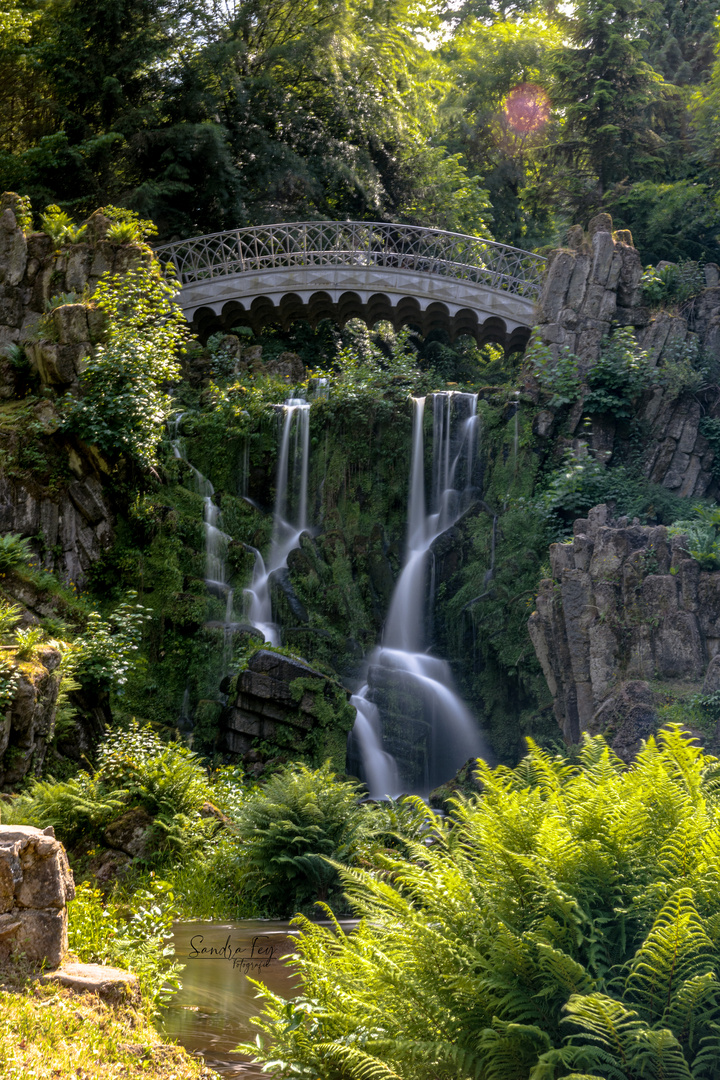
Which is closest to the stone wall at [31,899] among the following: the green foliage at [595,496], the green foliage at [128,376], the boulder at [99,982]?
the boulder at [99,982]

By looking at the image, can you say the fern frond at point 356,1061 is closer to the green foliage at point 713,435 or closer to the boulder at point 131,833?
the boulder at point 131,833

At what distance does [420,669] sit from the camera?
52.2 feet

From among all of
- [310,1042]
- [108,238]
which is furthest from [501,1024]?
[108,238]

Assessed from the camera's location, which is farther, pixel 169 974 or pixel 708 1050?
pixel 169 974

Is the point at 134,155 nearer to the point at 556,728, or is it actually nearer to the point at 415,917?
the point at 556,728

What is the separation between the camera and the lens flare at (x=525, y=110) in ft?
119

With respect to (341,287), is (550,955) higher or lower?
lower

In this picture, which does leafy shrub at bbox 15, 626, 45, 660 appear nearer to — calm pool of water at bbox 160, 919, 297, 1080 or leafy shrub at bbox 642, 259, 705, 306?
calm pool of water at bbox 160, 919, 297, 1080

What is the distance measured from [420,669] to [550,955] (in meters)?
12.9

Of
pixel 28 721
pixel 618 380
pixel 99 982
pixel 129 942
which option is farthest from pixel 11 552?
pixel 618 380

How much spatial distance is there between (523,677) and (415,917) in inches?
472

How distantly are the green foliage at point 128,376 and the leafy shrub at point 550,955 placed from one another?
10.9 meters

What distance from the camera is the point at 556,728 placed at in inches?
550

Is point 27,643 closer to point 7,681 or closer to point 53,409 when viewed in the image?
point 7,681
